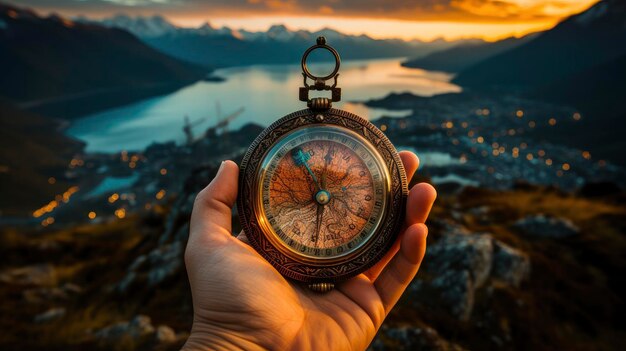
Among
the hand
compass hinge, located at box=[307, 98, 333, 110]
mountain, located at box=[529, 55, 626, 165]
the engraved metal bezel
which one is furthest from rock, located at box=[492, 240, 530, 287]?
mountain, located at box=[529, 55, 626, 165]

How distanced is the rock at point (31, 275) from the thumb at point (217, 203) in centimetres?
1016

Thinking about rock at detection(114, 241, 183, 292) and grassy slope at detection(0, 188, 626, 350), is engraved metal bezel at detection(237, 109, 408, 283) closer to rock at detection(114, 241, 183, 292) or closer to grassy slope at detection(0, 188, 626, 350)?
grassy slope at detection(0, 188, 626, 350)

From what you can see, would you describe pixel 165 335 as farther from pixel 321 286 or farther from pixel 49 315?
pixel 49 315

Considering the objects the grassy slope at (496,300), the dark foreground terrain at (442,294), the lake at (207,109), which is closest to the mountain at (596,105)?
the lake at (207,109)

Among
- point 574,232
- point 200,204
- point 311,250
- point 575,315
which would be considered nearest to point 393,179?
point 311,250

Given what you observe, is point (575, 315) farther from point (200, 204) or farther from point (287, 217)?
point (200, 204)

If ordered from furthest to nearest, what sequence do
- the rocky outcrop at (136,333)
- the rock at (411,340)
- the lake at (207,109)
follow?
the lake at (207,109), the rocky outcrop at (136,333), the rock at (411,340)

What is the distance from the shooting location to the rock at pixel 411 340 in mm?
5000

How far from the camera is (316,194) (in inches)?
132

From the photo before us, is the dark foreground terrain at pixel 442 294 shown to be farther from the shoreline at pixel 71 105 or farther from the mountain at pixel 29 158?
the shoreline at pixel 71 105

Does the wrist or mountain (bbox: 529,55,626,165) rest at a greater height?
the wrist

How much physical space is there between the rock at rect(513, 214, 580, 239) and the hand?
1064 cm

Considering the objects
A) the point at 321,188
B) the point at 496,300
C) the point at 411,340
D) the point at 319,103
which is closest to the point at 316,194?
the point at 321,188

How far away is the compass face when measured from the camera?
11.1 ft
